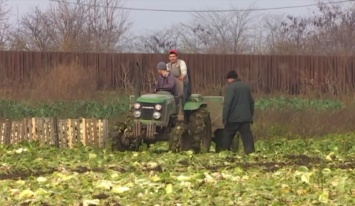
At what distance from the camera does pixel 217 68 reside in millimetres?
40719

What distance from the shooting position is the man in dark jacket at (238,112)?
16.8 meters

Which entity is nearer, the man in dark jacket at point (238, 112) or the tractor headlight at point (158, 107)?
the tractor headlight at point (158, 107)

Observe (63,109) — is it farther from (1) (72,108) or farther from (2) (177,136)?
(2) (177,136)

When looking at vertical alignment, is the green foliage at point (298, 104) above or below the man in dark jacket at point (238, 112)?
below

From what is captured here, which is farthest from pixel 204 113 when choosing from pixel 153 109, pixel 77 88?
pixel 77 88

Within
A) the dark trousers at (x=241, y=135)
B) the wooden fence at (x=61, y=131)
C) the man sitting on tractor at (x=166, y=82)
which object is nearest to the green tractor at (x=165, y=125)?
the man sitting on tractor at (x=166, y=82)

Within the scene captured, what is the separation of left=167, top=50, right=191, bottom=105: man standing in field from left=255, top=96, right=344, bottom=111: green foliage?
1242 cm

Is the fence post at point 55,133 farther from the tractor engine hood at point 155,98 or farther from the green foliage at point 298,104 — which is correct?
the green foliage at point 298,104

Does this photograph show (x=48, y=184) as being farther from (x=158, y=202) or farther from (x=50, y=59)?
(x=50, y=59)

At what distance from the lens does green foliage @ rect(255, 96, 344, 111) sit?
30219 millimetres

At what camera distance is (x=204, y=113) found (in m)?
16.9

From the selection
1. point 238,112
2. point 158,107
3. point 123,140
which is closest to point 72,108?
point 123,140

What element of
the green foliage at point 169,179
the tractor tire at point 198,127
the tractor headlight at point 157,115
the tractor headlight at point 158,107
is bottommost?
the green foliage at point 169,179

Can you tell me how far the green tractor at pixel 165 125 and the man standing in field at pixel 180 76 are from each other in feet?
0.56
